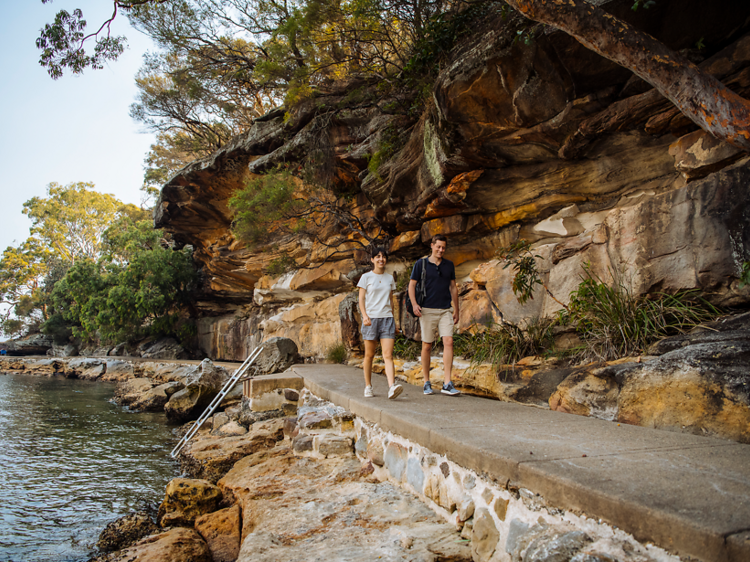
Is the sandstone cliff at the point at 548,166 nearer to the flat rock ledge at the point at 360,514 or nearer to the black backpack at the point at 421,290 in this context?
the black backpack at the point at 421,290

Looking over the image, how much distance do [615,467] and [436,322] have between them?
2803 millimetres

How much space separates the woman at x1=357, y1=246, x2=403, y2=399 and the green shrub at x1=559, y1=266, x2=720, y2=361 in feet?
6.22

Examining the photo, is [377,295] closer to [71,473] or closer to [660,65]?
[660,65]

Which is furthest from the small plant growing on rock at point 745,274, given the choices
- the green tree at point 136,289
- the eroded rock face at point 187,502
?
the green tree at point 136,289

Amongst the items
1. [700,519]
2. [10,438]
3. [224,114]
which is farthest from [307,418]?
[224,114]

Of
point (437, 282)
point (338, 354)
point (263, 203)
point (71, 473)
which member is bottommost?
point (71, 473)

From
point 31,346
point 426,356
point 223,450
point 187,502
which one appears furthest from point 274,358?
point 31,346

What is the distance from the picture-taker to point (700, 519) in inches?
53.3

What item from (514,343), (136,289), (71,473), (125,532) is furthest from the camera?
(136,289)

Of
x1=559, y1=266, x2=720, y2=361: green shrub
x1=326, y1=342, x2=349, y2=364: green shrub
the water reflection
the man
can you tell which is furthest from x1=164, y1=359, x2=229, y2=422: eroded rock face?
x1=559, y1=266, x2=720, y2=361: green shrub

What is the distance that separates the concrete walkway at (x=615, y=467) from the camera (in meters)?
1.35

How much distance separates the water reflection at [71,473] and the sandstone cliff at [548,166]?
4.71m

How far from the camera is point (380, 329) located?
450cm

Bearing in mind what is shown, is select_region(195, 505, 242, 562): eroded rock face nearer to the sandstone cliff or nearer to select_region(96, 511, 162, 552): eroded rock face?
select_region(96, 511, 162, 552): eroded rock face
